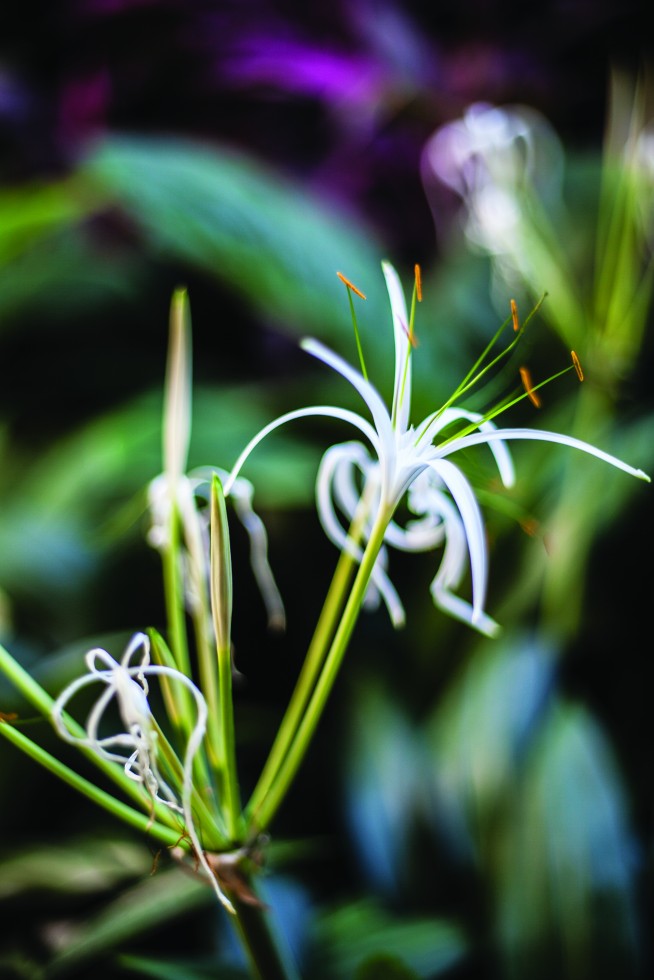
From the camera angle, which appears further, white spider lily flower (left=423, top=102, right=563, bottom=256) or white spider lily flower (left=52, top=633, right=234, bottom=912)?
white spider lily flower (left=423, top=102, right=563, bottom=256)

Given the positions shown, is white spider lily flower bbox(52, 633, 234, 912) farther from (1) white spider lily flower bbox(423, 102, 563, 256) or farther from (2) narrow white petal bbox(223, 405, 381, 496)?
(1) white spider lily flower bbox(423, 102, 563, 256)

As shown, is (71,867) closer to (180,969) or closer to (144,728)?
(180,969)

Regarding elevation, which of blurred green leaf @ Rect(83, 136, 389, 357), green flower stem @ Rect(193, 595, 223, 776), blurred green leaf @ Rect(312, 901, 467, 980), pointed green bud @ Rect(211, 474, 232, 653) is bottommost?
blurred green leaf @ Rect(312, 901, 467, 980)

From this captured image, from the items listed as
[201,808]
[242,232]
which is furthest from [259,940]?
[242,232]

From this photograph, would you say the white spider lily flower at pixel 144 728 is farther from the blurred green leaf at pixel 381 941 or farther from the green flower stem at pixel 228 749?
the blurred green leaf at pixel 381 941

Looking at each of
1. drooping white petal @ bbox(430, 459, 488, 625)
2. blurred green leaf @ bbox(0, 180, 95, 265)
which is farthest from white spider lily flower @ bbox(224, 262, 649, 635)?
blurred green leaf @ bbox(0, 180, 95, 265)

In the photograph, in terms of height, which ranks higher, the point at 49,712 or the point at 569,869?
the point at 49,712

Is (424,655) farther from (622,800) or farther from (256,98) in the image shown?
(256,98)
